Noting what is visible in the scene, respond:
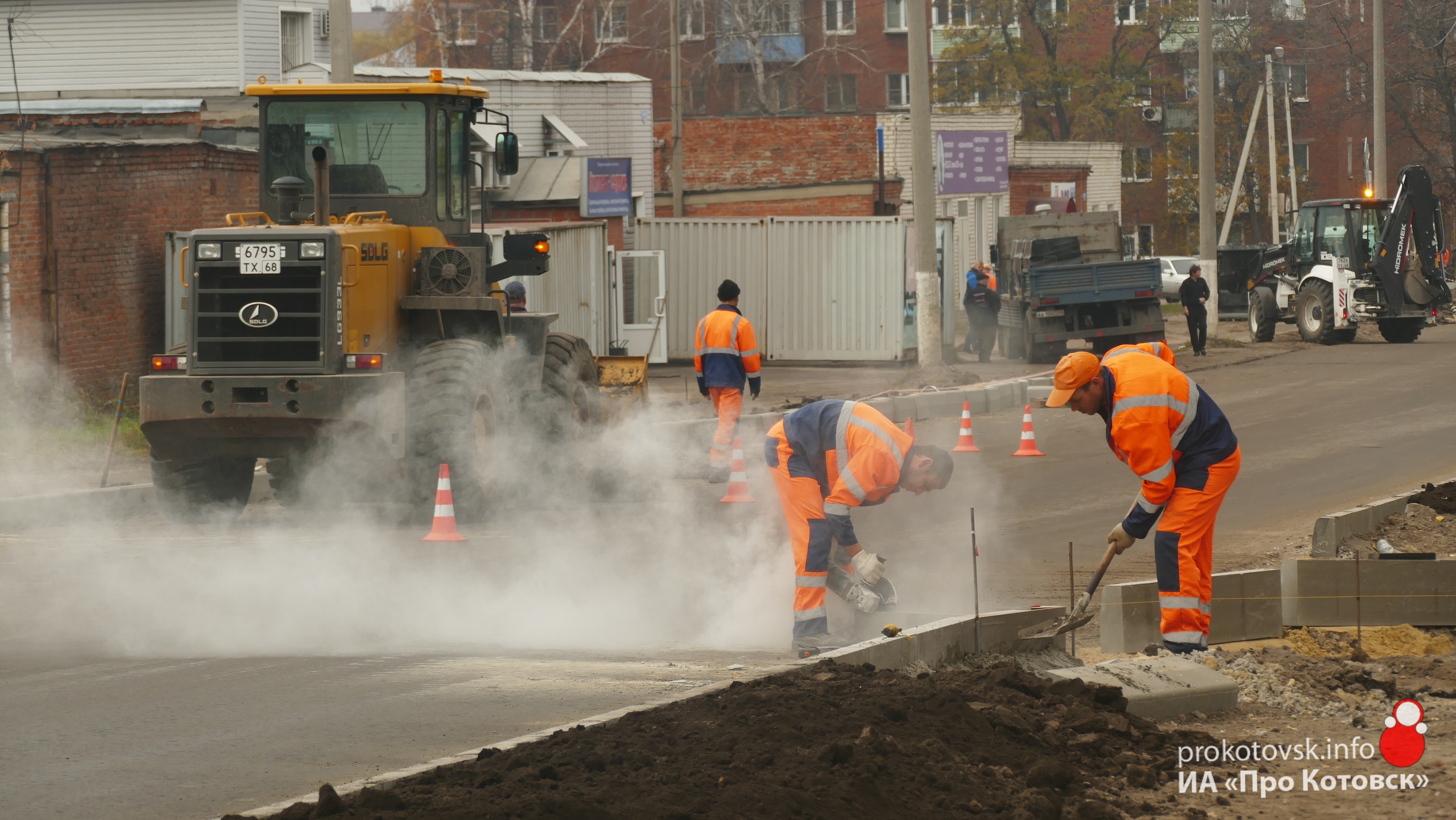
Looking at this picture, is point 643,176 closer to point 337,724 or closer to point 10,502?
point 10,502

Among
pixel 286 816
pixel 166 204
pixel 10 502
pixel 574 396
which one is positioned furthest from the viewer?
pixel 166 204

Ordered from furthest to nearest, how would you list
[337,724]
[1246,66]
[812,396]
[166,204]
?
[1246,66] < [812,396] < [166,204] < [337,724]

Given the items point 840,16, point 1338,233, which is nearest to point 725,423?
point 1338,233

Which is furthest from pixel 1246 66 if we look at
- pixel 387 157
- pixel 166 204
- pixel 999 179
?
pixel 387 157

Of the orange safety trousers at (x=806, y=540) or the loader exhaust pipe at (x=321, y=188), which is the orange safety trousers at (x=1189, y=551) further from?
the loader exhaust pipe at (x=321, y=188)

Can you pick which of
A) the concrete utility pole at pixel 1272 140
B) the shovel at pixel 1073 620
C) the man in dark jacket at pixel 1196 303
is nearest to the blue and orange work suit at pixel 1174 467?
the shovel at pixel 1073 620

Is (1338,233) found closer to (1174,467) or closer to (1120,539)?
(1174,467)

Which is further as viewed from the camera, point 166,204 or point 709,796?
point 166,204

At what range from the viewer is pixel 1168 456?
273 inches

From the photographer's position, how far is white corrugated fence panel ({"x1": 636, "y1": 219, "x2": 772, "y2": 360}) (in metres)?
26.2

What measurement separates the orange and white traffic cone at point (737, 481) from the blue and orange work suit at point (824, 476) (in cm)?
505

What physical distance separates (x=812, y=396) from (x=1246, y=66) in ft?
135

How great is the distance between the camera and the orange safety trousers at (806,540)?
24.1 ft

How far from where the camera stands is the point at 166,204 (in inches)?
730
